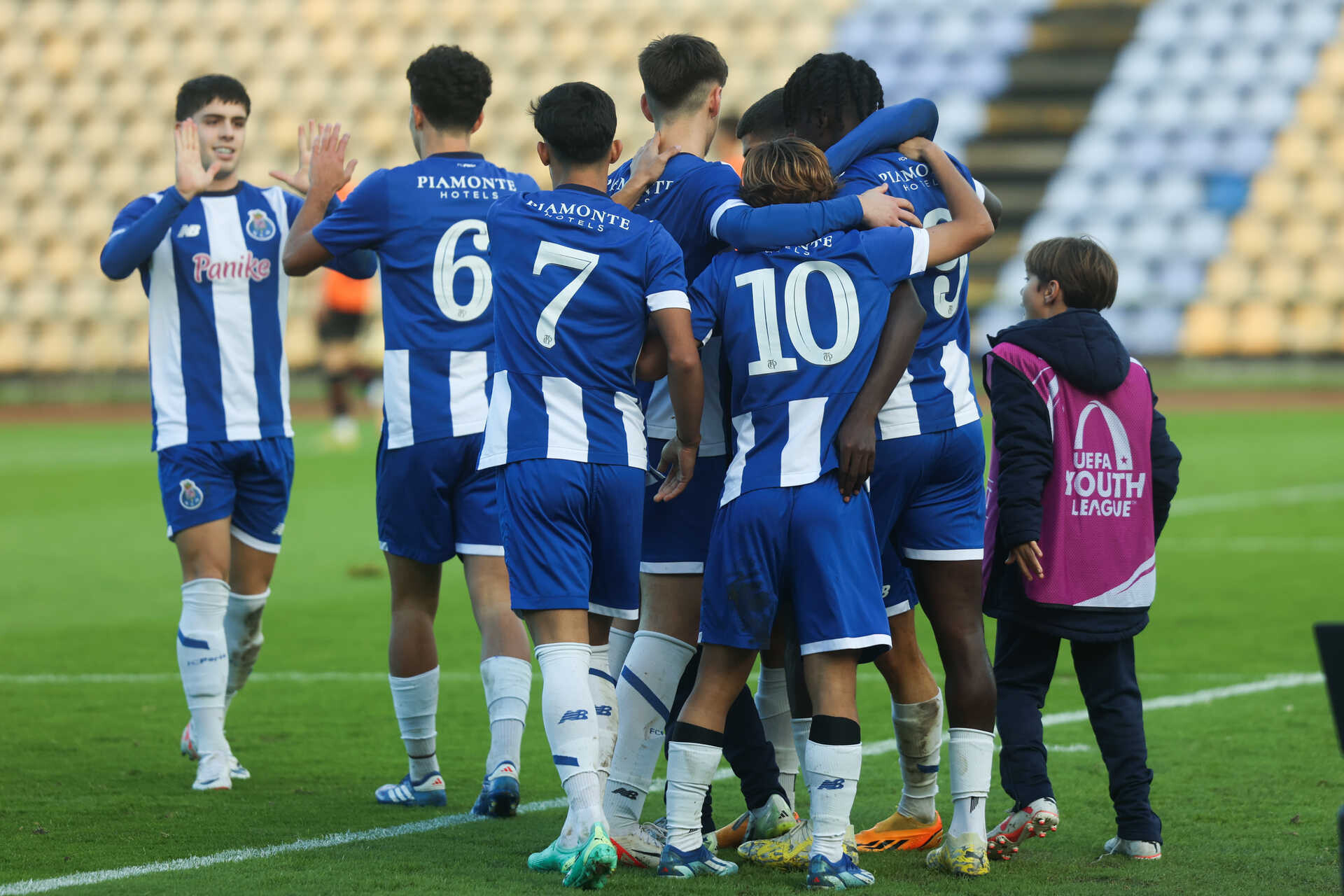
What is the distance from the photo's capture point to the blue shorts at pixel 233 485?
498 centimetres

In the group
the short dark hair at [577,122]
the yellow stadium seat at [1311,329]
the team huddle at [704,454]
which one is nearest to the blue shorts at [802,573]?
the team huddle at [704,454]

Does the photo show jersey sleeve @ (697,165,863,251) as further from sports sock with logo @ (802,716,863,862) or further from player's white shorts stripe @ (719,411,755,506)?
sports sock with logo @ (802,716,863,862)

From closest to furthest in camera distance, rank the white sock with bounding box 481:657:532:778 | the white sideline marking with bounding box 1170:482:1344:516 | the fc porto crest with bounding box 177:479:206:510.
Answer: the white sock with bounding box 481:657:532:778 < the fc porto crest with bounding box 177:479:206:510 < the white sideline marking with bounding box 1170:482:1344:516

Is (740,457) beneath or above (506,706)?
above

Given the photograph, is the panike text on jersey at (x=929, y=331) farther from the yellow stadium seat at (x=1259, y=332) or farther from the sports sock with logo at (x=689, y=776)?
the yellow stadium seat at (x=1259, y=332)

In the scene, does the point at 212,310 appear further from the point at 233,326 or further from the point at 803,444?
the point at 803,444

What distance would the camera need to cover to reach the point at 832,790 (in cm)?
362

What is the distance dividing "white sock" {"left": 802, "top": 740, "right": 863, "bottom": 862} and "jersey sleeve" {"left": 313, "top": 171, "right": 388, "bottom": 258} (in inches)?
77.9

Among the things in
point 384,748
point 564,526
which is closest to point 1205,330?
point 384,748

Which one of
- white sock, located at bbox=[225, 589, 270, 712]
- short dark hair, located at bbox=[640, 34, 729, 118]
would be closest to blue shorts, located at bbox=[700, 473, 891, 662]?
short dark hair, located at bbox=[640, 34, 729, 118]

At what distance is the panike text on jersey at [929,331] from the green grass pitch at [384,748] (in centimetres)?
113

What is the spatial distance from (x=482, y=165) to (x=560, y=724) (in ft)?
5.92

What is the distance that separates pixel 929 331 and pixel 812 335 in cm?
41

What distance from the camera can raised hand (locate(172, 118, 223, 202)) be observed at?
16.2 feet
